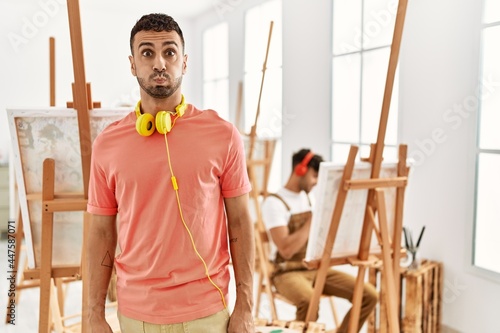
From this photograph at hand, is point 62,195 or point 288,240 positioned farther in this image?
point 288,240

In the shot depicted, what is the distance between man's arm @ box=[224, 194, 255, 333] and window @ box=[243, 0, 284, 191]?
3336 mm

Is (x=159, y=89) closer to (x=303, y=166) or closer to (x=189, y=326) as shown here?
(x=189, y=326)

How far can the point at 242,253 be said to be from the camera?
4.66ft

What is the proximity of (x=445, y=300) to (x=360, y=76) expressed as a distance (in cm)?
170

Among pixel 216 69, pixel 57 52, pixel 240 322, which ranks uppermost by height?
pixel 57 52

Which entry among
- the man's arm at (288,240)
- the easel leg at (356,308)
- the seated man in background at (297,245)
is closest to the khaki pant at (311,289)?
the seated man in background at (297,245)

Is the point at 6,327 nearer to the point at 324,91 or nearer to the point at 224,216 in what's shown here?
the point at 224,216

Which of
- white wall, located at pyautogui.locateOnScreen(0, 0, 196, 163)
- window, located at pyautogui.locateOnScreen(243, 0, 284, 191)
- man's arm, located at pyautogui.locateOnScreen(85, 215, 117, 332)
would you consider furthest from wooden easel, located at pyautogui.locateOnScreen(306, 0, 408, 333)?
white wall, located at pyautogui.locateOnScreen(0, 0, 196, 163)

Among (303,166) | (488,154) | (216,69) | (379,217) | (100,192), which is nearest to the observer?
(100,192)

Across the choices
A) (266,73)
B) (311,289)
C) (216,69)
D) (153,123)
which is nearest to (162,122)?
(153,123)

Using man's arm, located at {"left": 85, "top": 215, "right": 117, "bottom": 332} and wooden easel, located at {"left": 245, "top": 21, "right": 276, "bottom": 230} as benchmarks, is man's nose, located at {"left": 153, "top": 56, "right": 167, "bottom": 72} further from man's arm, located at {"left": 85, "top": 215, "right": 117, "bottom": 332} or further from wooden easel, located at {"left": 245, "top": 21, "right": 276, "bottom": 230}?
wooden easel, located at {"left": 245, "top": 21, "right": 276, "bottom": 230}

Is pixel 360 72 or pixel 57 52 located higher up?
pixel 57 52

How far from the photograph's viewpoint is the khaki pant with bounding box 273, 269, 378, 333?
2.66 metres

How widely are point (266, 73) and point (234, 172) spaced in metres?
3.75
